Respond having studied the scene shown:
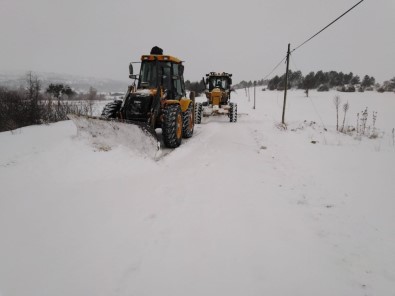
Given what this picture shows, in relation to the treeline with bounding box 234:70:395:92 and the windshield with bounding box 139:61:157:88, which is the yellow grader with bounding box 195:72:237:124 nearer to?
the windshield with bounding box 139:61:157:88

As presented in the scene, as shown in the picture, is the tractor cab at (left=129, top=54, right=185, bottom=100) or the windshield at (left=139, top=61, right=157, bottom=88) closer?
the tractor cab at (left=129, top=54, right=185, bottom=100)

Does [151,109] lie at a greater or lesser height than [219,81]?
lesser

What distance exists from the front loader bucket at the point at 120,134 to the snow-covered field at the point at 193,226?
0.28 m

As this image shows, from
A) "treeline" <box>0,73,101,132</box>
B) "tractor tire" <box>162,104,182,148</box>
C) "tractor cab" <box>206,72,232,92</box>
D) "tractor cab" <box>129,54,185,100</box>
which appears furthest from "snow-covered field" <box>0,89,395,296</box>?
"tractor cab" <box>206,72,232,92</box>

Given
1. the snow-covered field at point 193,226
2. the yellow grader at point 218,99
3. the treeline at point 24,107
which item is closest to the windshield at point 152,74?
the snow-covered field at point 193,226

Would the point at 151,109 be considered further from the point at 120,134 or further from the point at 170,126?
the point at 120,134

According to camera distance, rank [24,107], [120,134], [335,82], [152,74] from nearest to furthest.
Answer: [120,134], [152,74], [24,107], [335,82]

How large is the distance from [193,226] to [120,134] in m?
3.79

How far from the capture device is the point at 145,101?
7.28 m

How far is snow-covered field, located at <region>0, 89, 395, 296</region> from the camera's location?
96.6 inches

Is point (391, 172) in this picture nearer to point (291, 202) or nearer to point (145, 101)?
point (291, 202)


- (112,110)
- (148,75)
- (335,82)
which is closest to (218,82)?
(148,75)

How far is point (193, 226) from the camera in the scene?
131 inches

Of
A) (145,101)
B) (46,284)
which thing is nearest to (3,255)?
(46,284)
